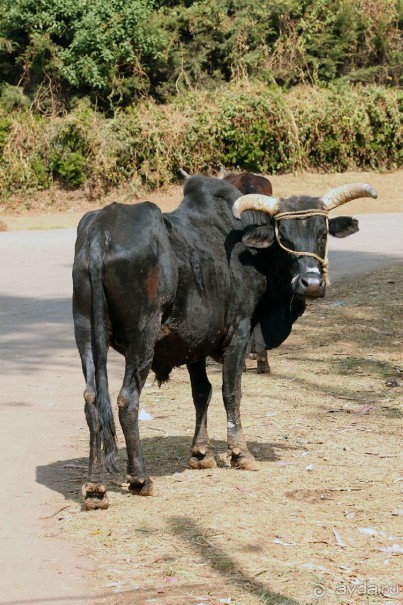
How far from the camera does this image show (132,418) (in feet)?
20.0

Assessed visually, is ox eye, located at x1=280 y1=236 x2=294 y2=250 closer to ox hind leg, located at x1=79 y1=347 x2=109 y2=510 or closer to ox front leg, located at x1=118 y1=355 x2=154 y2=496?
ox front leg, located at x1=118 y1=355 x2=154 y2=496

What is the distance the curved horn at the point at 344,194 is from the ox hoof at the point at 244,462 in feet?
5.91

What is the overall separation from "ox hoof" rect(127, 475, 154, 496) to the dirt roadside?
19.8 meters

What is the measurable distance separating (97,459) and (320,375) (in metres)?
4.35

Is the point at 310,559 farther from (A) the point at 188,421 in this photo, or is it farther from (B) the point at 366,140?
(B) the point at 366,140

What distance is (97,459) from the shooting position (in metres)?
5.89

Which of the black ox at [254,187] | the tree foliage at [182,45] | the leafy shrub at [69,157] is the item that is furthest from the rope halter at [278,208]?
the tree foliage at [182,45]

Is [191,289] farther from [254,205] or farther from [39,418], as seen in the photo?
[39,418]

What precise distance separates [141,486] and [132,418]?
0.46 m

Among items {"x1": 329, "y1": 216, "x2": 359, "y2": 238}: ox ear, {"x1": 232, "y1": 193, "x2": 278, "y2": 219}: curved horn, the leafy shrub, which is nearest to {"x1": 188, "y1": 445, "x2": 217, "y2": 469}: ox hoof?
{"x1": 232, "y1": 193, "x2": 278, "y2": 219}: curved horn

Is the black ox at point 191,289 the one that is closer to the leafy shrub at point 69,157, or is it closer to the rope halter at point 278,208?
the rope halter at point 278,208

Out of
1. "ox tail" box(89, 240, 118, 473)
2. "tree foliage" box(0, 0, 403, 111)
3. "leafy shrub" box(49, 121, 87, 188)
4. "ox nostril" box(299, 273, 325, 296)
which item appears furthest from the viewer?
"tree foliage" box(0, 0, 403, 111)

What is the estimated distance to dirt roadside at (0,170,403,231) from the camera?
88.5 feet

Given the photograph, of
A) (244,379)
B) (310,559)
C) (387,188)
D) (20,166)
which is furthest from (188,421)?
(387,188)
